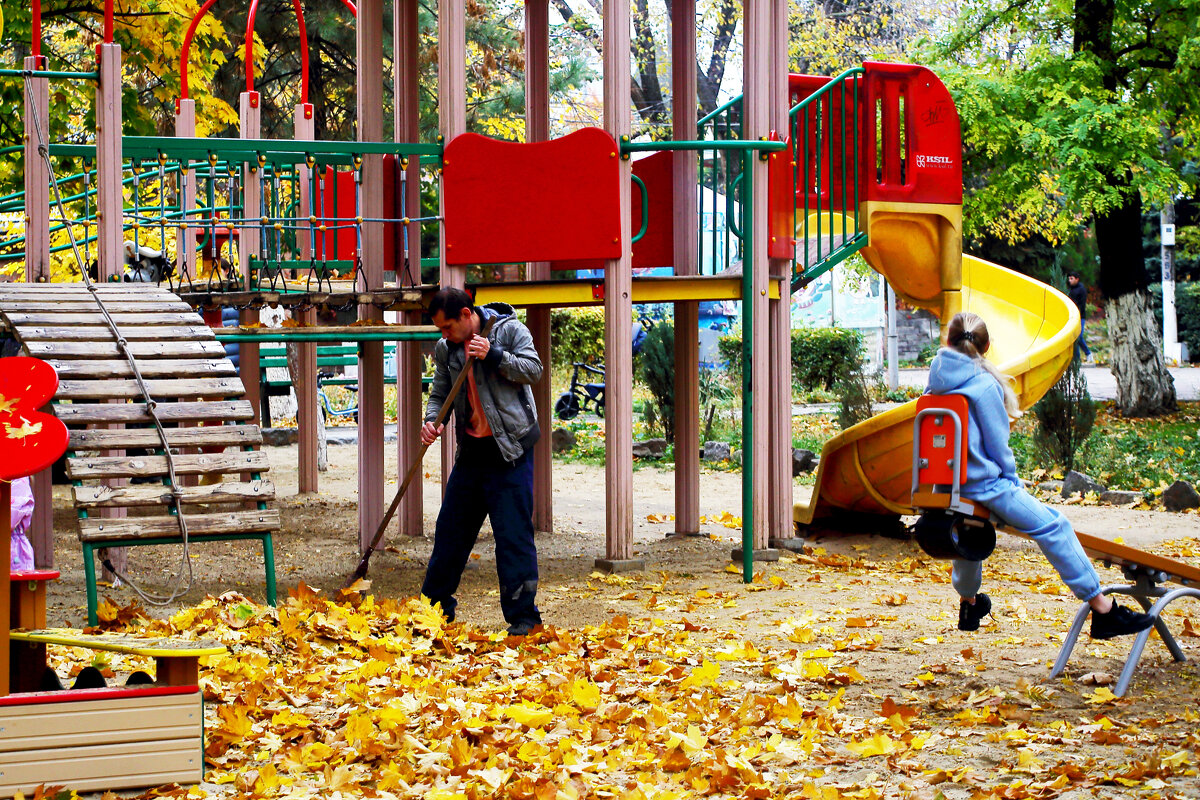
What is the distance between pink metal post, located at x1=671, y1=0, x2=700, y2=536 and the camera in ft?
32.0

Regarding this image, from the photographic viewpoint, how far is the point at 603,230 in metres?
8.00

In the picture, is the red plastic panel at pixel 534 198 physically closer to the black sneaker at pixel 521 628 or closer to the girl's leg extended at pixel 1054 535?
the black sneaker at pixel 521 628

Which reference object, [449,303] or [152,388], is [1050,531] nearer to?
[449,303]

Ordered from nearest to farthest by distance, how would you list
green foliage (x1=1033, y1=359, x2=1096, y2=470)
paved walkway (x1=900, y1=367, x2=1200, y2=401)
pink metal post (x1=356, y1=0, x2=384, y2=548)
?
pink metal post (x1=356, y1=0, x2=384, y2=548) → green foliage (x1=1033, y1=359, x2=1096, y2=470) → paved walkway (x1=900, y1=367, x2=1200, y2=401)

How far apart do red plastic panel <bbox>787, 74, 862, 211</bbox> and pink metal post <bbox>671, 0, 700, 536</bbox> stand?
0.81 m

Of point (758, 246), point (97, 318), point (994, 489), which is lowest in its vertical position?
point (994, 489)

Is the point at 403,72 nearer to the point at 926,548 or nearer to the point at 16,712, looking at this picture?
the point at 926,548

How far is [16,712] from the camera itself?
147 inches

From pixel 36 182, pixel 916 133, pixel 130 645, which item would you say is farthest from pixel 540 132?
pixel 130 645

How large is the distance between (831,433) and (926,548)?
11671mm

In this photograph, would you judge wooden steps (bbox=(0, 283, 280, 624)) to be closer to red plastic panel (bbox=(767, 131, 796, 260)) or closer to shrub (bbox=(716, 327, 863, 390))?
red plastic panel (bbox=(767, 131, 796, 260))

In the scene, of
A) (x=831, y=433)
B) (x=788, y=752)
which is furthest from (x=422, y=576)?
(x=831, y=433)

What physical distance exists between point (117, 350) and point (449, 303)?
69.1 inches

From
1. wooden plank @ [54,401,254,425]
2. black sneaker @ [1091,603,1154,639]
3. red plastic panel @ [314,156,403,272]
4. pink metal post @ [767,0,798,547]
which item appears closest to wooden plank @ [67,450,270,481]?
wooden plank @ [54,401,254,425]
